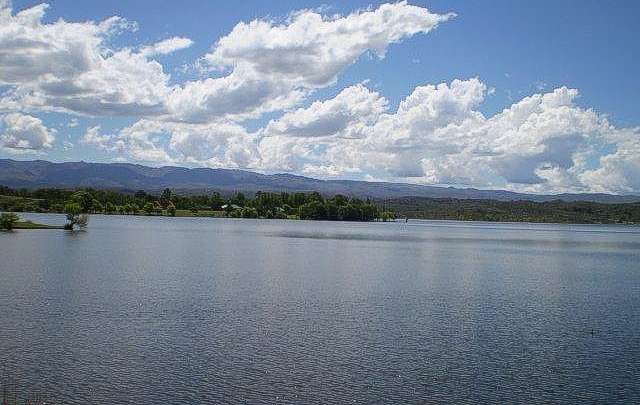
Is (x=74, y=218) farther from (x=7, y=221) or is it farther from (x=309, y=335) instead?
(x=309, y=335)

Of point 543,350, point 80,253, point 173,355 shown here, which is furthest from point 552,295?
point 80,253

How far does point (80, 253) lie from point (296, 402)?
5761 centimetres

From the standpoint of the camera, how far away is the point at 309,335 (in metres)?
31.2

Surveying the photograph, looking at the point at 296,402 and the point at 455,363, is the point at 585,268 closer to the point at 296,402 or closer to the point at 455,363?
the point at 455,363

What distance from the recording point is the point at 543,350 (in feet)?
97.0

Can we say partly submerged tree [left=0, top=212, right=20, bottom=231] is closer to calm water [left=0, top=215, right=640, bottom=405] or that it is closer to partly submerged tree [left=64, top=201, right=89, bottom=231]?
partly submerged tree [left=64, top=201, right=89, bottom=231]

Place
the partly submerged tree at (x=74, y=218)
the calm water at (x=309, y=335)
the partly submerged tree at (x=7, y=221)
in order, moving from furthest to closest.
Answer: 1. the partly submerged tree at (x=74, y=218)
2. the partly submerged tree at (x=7, y=221)
3. the calm water at (x=309, y=335)

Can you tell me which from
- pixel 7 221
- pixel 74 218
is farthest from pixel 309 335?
pixel 74 218

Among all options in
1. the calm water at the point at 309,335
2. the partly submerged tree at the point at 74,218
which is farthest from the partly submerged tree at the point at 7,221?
the calm water at the point at 309,335

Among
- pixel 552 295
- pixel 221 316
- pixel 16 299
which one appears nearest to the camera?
pixel 221 316

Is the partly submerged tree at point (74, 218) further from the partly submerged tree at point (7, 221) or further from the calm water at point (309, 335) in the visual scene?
the calm water at point (309, 335)

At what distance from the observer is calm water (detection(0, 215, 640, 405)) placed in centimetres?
2281

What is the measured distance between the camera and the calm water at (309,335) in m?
22.8

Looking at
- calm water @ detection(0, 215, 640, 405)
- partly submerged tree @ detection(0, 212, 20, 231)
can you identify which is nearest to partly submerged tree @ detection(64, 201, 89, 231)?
partly submerged tree @ detection(0, 212, 20, 231)
